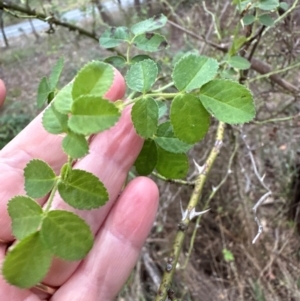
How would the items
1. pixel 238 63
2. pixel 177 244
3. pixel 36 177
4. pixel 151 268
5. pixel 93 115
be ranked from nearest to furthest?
pixel 93 115 → pixel 36 177 → pixel 177 244 → pixel 238 63 → pixel 151 268

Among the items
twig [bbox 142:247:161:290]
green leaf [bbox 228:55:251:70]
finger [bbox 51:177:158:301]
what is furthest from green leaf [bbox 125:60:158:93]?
twig [bbox 142:247:161:290]

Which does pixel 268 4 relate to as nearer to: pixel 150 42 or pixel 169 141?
pixel 150 42

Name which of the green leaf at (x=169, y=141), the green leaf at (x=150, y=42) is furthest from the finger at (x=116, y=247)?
the green leaf at (x=150, y=42)

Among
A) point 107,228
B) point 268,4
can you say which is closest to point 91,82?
point 107,228

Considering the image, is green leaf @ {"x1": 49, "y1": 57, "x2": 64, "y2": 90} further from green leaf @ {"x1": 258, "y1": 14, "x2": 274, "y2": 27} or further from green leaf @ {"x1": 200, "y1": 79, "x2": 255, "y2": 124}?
green leaf @ {"x1": 258, "y1": 14, "x2": 274, "y2": 27}

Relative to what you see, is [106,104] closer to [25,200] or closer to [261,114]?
[25,200]

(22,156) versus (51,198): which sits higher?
(51,198)
